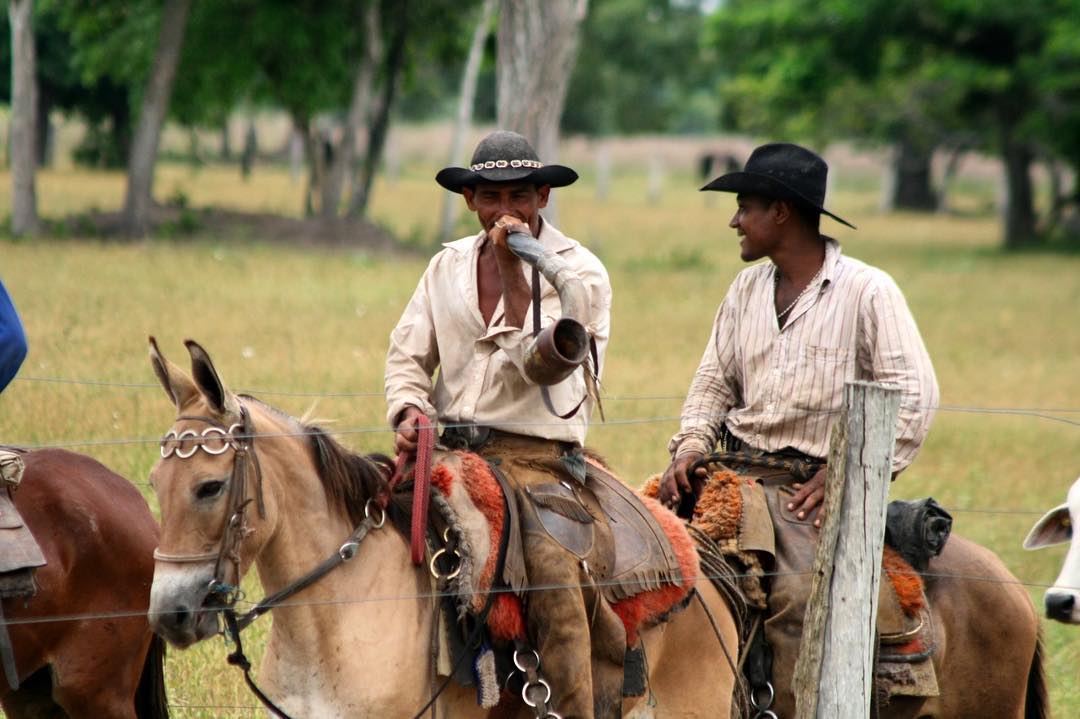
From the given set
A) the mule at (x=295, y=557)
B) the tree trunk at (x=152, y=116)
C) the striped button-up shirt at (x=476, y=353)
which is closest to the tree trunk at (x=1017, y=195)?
the tree trunk at (x=152, y=116)

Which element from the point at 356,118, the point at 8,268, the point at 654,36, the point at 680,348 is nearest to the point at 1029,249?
the point at 356,118

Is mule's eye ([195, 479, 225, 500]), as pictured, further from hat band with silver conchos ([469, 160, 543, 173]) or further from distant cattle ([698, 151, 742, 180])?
distant cattle ([698, 151, 742, 180])

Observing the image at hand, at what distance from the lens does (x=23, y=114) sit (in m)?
19.1

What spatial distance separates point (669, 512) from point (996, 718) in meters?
1.63

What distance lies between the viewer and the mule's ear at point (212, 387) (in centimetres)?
391

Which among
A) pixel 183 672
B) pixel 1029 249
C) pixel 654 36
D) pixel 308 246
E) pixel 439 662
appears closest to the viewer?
pixel 439 662

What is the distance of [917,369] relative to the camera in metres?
5.11

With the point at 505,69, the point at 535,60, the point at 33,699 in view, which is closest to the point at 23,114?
the point at 505,69

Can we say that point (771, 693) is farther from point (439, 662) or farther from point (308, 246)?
point (308, 246)

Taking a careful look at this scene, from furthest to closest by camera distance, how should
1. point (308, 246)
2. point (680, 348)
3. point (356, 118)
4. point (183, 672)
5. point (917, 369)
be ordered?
point (356, 118) < point (308, 246) < point (680, 348) < point (183, 672) < point (917, 369)

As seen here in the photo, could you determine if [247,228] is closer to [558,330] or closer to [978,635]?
[978,635]

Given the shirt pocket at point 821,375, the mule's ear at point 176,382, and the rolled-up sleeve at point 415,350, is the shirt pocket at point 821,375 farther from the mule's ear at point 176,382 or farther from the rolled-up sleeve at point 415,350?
the mule's ear at point 176,382

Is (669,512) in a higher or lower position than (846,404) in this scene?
lower

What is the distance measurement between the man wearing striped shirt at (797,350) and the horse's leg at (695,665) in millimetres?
256
